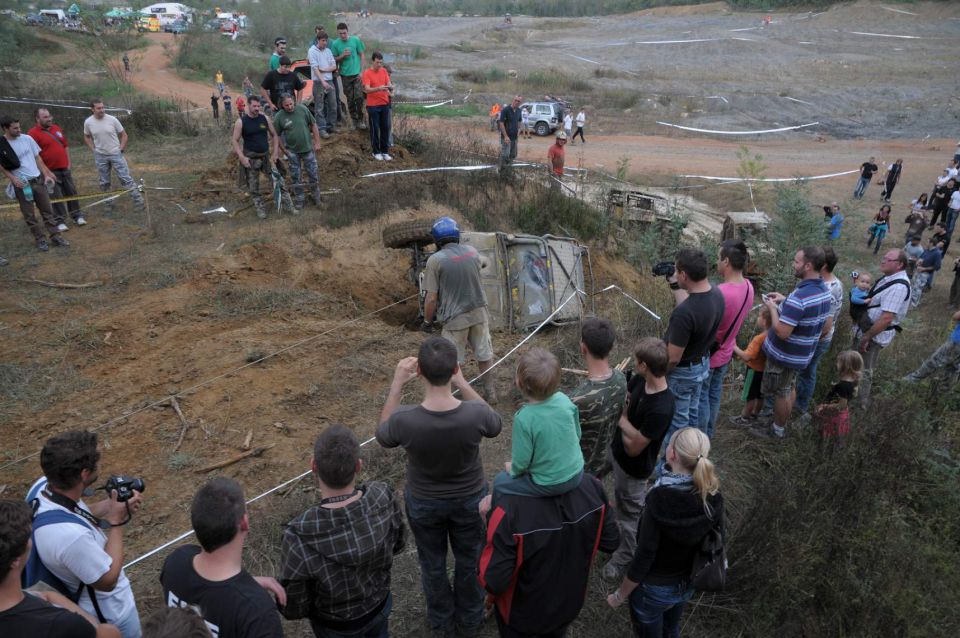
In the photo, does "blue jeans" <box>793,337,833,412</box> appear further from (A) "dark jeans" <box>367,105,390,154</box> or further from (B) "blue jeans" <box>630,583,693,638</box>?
(A) "dark jeans" <box>367,105,390,154</box>

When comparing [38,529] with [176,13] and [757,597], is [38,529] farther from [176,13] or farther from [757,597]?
[176,13]

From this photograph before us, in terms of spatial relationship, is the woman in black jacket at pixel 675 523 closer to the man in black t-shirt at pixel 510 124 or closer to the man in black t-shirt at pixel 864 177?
the man in black t-shirt at pixel 510 124

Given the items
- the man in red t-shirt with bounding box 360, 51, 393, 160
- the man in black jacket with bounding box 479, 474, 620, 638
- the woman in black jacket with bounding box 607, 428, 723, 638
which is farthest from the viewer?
the man in red t-shirt with bounding box 360, 51, 393, 160

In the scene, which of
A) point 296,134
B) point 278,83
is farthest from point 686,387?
point 278,83

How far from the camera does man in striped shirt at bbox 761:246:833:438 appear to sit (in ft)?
15.5

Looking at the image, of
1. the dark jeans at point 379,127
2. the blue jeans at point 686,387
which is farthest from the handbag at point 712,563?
the dark jeans at point 379,127

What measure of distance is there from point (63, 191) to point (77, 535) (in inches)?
347

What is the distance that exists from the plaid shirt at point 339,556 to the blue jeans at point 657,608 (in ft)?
4.53

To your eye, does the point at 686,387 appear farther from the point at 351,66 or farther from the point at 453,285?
the point at 351,66

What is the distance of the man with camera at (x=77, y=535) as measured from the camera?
238cm

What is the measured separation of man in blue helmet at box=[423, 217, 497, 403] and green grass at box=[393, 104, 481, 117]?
21.6 meters

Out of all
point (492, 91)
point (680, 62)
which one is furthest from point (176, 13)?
point (680, 62)

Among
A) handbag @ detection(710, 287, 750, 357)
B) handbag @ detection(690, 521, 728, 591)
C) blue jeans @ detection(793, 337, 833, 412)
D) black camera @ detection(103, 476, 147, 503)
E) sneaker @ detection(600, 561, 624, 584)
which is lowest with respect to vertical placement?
sneaker @ detection(600, 561, 624, 584)

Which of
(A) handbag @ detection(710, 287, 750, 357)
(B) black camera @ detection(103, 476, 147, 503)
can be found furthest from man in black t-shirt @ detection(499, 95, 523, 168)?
(B) black camera @ detection(103, 476, 147, 503)
